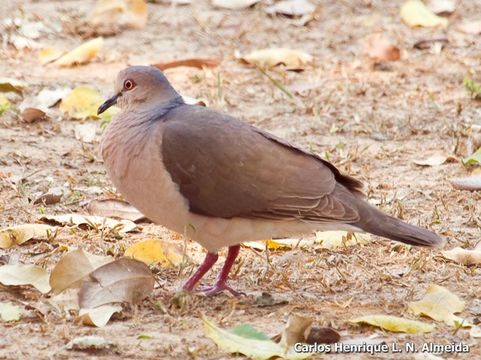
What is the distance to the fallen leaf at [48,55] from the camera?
7.68m

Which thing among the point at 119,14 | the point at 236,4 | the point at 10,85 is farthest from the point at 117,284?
the point at 236,4

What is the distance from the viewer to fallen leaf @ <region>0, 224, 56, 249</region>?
4.84m

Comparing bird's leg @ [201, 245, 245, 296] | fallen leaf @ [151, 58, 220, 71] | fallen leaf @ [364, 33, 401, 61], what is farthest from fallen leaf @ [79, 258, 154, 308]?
fallen leaf @ [364, 33, 401, 61]

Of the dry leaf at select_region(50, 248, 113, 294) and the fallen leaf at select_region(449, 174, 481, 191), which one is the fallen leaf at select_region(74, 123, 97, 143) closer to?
the fallen leaf at select_region(449, 174, 481, 191)

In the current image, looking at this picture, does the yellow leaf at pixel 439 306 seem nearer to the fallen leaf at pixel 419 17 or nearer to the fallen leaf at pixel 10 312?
the fallen leaf at pixel 10 312

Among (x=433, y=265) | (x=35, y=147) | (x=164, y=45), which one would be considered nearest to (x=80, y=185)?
(x=35, y=147)

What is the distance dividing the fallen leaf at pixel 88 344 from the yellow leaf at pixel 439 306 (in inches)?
46.5

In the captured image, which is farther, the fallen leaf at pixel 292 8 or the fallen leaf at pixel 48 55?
the fallen leaf at pixel 292 8

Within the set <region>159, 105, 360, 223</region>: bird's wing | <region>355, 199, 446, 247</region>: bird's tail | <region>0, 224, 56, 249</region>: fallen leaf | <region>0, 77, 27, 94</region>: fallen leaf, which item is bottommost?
<region>0, 77, 27, 94</region>: fallen leaf

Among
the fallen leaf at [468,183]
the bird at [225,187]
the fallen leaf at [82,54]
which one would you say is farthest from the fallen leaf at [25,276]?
the fallen leaf at [82,54]

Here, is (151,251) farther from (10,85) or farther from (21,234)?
(10,85)

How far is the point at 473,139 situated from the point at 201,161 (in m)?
2.50

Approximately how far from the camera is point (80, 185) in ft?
19.1

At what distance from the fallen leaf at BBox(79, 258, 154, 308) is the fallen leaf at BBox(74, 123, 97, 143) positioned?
229cm
